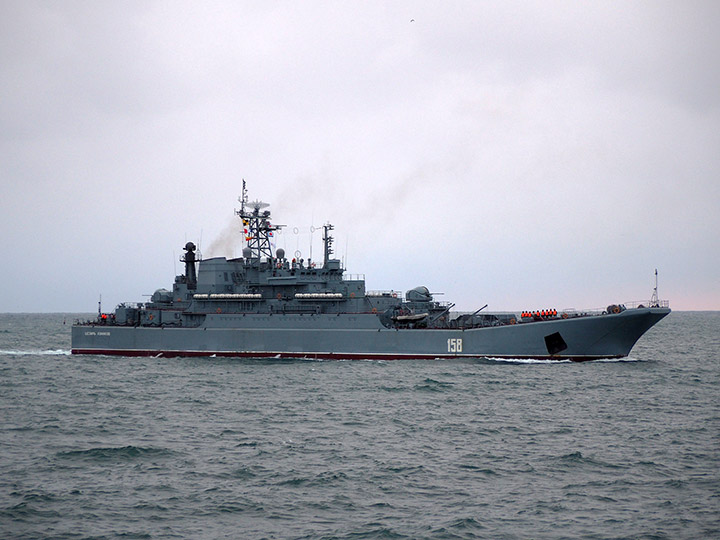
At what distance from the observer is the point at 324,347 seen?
42375 millimetres

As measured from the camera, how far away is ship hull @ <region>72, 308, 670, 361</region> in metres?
39.5

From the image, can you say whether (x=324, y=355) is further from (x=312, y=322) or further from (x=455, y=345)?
(x=455, y=345)

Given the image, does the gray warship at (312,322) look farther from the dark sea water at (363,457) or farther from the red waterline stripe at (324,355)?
the dark sea water at (363,457)

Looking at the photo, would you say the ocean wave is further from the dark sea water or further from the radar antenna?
the radar antenna

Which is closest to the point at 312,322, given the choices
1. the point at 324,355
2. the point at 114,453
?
the point at 324,355

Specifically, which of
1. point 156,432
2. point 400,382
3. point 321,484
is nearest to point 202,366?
point 400,382

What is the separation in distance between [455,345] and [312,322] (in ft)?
31.5

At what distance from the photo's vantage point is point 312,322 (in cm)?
4272

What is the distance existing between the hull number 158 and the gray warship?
6 cm

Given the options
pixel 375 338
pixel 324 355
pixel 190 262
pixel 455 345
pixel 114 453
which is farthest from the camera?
pixel 190 262

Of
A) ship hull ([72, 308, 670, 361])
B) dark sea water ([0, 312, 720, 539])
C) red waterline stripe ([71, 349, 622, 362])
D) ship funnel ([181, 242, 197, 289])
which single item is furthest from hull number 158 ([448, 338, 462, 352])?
ship funnel ([181, 242, 197, 289])

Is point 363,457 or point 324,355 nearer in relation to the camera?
point 363,457

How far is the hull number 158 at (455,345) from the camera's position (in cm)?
4078

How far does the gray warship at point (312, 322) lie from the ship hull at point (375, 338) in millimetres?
65
